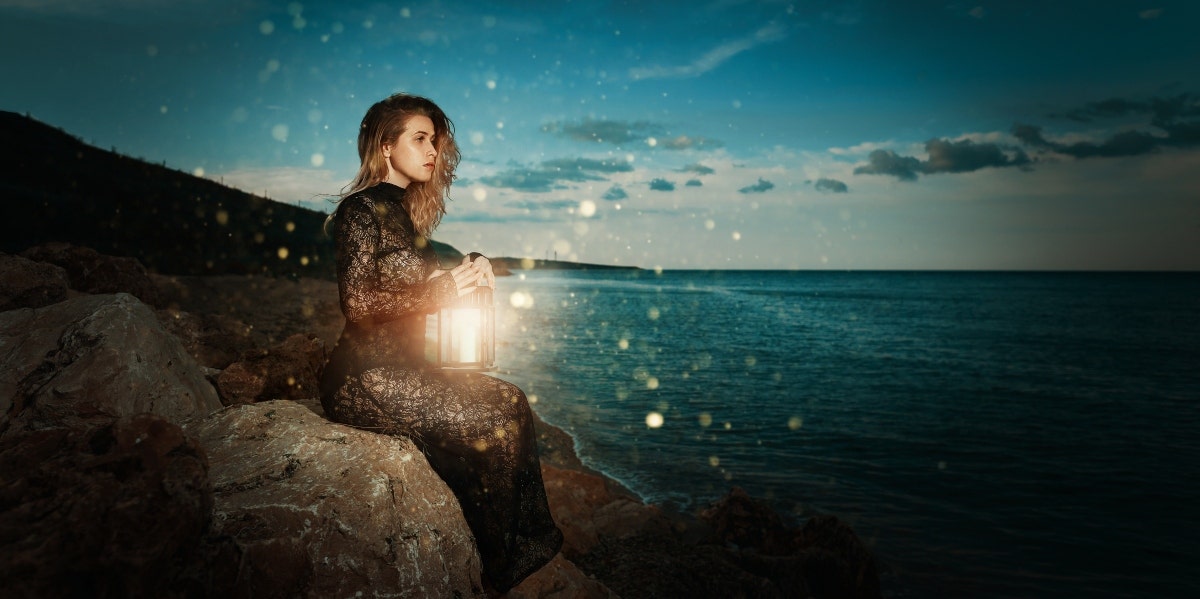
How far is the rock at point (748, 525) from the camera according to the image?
8766mm

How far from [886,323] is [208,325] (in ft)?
181

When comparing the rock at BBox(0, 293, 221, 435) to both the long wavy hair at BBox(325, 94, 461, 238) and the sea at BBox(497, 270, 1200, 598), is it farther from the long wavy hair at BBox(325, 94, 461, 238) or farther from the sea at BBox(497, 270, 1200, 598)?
the sea at BBox(497, 270, 1200, 598)

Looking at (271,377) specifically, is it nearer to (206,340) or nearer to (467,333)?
(467,333)

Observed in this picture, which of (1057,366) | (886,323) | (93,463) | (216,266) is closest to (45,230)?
(216,266)

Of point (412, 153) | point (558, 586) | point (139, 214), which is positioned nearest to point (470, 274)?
point (412, 153)

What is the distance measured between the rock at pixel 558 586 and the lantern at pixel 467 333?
5.18 feet

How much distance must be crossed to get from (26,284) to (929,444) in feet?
59.6

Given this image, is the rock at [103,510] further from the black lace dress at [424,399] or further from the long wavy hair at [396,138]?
the long wavy hair at [396,138]

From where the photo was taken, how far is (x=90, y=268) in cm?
903

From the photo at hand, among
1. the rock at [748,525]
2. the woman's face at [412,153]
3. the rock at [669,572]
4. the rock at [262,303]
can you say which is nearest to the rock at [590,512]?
the rock at [669,572]

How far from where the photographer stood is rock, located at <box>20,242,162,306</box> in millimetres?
8828

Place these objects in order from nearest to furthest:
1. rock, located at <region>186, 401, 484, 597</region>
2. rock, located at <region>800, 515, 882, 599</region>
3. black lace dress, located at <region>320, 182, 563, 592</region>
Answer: rock, located at <region>186, 401, 484, 597</region> → black lace dress, located at <region>320, 182, 563, 592</region> → rock, located at <region>800, 515, 882, 599</region>

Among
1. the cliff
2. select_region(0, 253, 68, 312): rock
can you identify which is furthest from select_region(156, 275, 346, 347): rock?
select_region(0, 253, 68, 312): rock

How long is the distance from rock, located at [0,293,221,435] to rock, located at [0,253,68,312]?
6.54 feet
